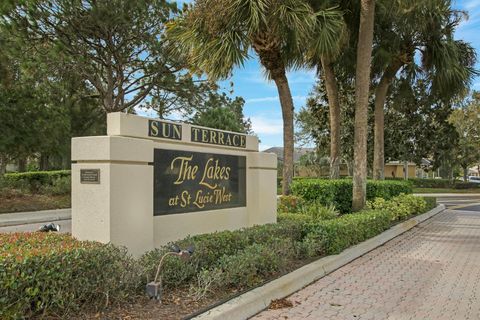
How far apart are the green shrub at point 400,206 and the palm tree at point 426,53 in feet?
6.86

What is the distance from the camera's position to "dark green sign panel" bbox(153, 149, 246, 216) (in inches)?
245

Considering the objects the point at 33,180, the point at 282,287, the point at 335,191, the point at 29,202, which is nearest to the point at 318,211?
the point at 335,191

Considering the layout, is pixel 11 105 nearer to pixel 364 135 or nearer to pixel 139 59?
pixel 139 59

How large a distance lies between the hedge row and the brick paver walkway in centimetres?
278

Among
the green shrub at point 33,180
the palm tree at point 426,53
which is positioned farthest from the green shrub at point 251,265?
the green shrub at point 33,180

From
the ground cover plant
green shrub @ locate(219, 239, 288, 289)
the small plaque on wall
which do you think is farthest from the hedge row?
the small plaque on wall

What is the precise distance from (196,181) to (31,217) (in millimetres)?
9753

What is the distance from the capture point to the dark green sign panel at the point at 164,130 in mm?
6012

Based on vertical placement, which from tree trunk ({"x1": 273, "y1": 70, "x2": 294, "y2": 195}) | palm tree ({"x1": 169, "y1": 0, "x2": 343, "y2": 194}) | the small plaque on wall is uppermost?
palm tree ({"x1": 169, "y1": 0, "x2": 343, "y2": 194})

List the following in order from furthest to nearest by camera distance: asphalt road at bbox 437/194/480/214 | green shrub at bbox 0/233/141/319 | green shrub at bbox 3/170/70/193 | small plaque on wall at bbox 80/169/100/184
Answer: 1. asphalt road at bbox 437/194/480/214
2. green shrub at bbox 3/170/70/193
3. small plaque on wall at bbox 80/169/100/184
4. green shrub at bbox 0/233/141/319

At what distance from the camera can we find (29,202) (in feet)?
55.6

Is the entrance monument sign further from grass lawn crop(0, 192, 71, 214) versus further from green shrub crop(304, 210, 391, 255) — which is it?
grass lawn crop(0, 192, 71, 214)

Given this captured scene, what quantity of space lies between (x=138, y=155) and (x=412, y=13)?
11204 millimetres

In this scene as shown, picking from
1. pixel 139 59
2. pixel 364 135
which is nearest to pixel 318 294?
pixel 364 135
